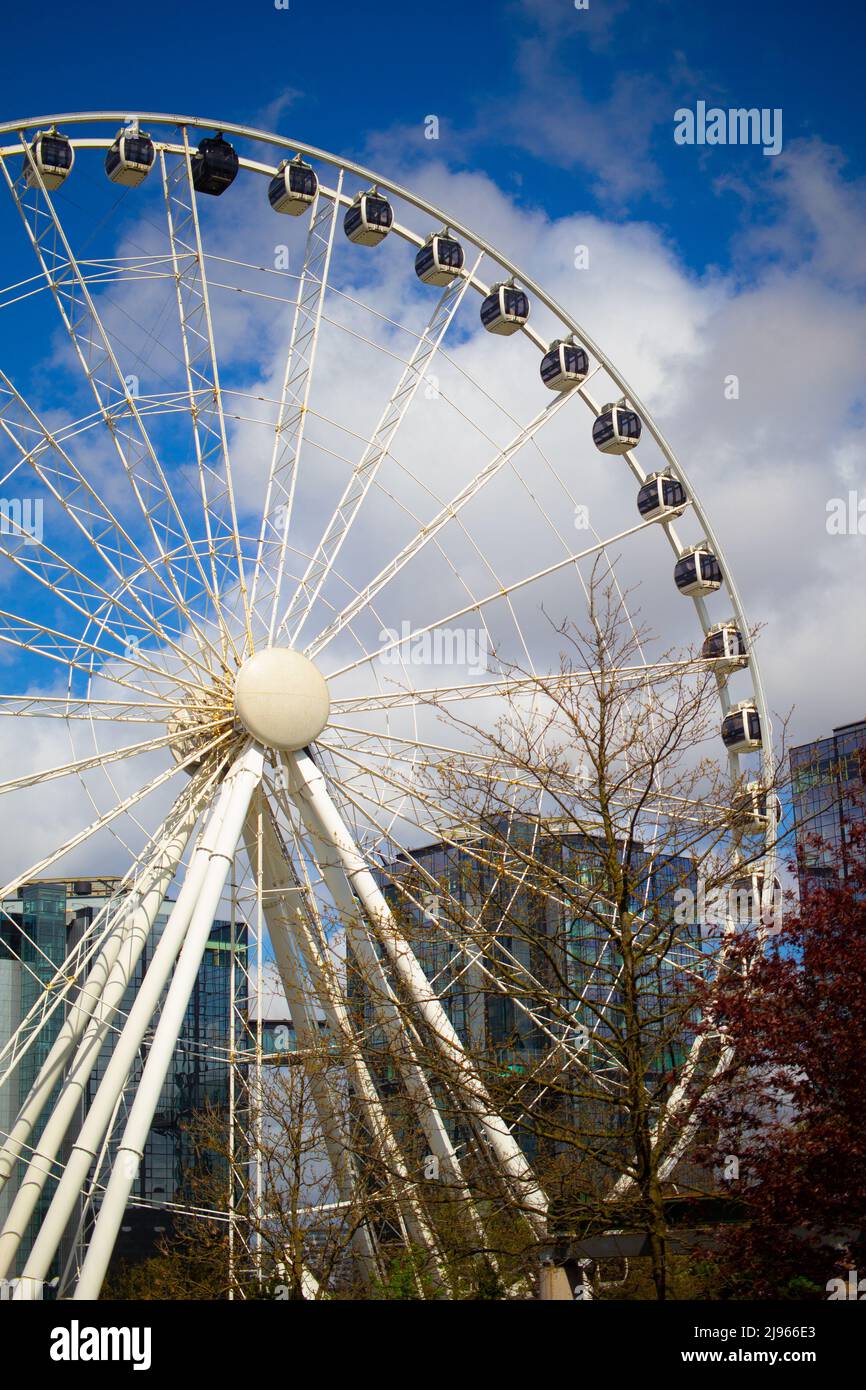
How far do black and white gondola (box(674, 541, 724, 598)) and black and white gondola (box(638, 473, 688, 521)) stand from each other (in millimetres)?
935

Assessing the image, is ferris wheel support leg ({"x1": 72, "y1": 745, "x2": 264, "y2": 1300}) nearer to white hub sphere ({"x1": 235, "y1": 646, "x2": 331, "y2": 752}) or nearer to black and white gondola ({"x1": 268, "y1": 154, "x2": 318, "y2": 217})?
white hub sphere ({"x1": 235, "y1": 646, "x2": 331, "y2": 752})

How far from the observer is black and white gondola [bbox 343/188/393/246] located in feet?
105

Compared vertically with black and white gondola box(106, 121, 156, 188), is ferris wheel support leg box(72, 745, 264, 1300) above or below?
below

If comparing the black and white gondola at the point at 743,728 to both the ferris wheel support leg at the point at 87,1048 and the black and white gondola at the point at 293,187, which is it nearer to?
the ferris wheel support leg at the point at 87,1048

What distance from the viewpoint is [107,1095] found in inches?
965

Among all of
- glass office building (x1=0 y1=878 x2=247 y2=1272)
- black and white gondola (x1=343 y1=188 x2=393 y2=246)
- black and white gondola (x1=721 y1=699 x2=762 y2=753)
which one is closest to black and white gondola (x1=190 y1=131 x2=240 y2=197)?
black and white gondola (x1=343 y1=188 x2=393 y2=246)

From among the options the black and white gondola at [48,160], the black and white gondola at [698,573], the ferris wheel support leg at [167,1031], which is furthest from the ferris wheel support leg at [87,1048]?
the black and white gondola at [698,573]

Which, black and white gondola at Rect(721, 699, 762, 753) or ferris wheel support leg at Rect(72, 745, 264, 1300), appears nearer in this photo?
ferris wheel support leg at Rect(72, 745, 264, 1300)

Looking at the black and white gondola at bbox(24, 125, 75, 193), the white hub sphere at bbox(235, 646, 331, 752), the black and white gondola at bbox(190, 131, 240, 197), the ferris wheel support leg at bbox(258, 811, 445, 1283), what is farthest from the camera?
the black and white gondola at bbox(190, 131, 240, 197)

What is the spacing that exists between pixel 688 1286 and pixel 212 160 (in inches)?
837

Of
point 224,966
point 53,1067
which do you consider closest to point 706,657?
point 53,1067

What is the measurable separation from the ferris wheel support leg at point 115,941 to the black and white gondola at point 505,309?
1215 cm

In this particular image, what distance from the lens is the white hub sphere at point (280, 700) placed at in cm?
2711
